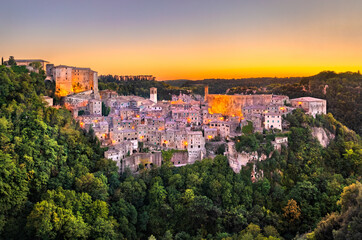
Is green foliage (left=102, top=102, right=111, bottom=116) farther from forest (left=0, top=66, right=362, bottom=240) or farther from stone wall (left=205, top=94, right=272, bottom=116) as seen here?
stone wall (left=205, top=94, right=272, bottom=116)

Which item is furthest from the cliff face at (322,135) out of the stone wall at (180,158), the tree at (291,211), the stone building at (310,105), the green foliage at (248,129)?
the stone wall at (180,158)

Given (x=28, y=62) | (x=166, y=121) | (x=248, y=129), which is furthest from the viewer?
(x=28, y=62)

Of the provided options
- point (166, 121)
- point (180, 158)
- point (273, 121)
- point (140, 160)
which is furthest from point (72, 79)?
point (273, 121)

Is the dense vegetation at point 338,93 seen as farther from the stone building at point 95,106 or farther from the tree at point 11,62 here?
the tree at point 11,62

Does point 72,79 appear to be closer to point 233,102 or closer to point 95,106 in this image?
point 95,106

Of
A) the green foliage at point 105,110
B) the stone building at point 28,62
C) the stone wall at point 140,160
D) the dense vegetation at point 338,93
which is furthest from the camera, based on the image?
the dense vegetation at point 338,93

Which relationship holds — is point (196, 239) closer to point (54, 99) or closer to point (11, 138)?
point (11, 138)
